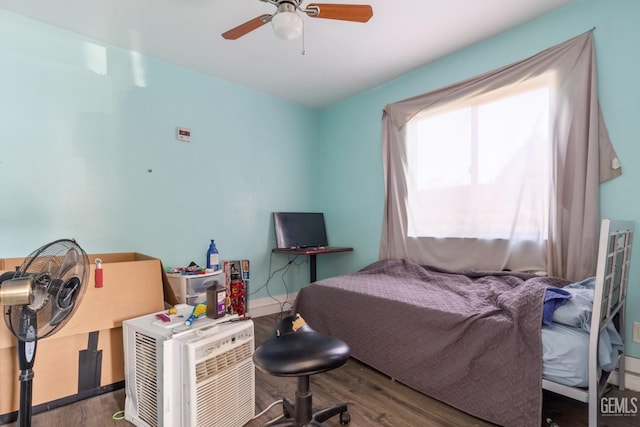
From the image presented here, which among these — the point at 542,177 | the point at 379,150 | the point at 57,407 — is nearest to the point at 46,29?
the point at 57,407

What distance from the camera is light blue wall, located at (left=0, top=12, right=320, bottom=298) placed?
6.74 feet

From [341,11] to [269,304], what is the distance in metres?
2.80

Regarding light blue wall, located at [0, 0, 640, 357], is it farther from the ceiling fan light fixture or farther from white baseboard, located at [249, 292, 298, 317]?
the ceiling fan light fixture

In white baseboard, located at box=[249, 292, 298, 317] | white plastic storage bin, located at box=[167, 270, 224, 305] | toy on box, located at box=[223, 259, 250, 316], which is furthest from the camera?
white baseboard, located at box=[249, 292, 298, 317]

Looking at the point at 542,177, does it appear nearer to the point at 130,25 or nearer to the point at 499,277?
the point at 499,277

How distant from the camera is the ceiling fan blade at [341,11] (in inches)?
59.1

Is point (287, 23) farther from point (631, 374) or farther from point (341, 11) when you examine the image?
point (631, 374)

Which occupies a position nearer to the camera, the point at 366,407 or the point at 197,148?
the point at 366,407

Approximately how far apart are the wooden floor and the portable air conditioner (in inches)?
7.0

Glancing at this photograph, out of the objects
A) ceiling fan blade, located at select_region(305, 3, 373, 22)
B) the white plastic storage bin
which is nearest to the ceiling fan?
ceiling fan blade, located at select_region(305, 3, 373, 22)

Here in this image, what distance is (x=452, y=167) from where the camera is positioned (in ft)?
8.61

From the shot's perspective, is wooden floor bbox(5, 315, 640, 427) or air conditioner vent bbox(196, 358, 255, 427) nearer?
air conditioner vent bbox(196, 358, 255, 427)

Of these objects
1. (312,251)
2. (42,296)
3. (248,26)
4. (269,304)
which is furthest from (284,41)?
(269,304)

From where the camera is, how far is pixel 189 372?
4.09 ft
